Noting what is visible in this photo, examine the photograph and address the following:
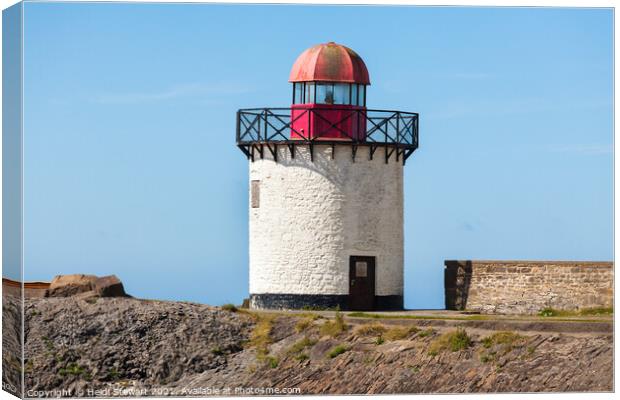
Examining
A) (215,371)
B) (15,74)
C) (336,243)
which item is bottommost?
(215,371)

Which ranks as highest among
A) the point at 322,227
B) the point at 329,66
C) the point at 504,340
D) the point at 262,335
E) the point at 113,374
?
the point at 329,66

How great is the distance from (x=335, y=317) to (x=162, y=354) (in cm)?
415

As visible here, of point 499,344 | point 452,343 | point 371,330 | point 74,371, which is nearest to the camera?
point 499,344

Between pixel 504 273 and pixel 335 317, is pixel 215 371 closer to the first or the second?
pixel 335 317

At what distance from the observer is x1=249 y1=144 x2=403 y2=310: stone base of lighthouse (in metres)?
42.7

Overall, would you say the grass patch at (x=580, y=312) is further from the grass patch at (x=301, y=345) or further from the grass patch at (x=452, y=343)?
the grass patch at (x=301, y=345)

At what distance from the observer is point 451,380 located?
3581 centimetres

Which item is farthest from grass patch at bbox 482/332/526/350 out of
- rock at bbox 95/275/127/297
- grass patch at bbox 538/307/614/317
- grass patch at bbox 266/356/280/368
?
rock at bbox 95/275/127/297

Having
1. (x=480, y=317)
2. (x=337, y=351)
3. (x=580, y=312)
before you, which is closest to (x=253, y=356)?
(x=337, y=351)

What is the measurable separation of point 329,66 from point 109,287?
7.60 m

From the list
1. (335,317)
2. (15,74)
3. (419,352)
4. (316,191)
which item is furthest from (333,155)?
(15,74)

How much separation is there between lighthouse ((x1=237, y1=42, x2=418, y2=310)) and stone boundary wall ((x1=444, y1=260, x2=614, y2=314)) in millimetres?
2029

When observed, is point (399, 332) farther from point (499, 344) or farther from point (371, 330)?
point (499, 344)

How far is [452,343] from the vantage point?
121 ft
